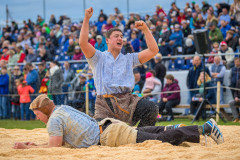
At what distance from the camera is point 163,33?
1420cm

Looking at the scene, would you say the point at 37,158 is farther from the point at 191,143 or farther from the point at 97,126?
the point at 191,143

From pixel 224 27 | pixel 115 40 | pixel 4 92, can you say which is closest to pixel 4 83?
pixel 4 92

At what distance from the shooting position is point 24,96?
44.9ft

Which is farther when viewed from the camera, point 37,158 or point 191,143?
point 191,143

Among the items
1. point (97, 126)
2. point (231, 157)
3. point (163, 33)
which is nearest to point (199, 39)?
point (163, 33)

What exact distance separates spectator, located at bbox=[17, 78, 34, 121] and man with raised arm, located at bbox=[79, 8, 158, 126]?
27.2 ft

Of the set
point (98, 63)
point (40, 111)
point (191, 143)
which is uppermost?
point (98, 63)

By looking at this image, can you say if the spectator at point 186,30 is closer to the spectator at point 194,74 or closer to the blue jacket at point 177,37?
the blue jacket at point 177,37

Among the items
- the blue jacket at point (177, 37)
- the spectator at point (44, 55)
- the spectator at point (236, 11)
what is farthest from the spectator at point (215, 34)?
the spectator at point (44, 55)

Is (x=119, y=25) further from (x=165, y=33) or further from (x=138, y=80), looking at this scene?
(x=138, y=80)

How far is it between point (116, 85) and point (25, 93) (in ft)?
28.5

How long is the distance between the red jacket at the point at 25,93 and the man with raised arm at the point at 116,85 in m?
8.26

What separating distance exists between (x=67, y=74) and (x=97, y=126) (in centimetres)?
867

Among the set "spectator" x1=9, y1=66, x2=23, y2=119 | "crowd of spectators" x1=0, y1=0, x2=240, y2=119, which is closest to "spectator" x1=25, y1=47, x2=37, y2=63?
"crowd of spectators" x1=0, y1=0, x2=240, y2=119
